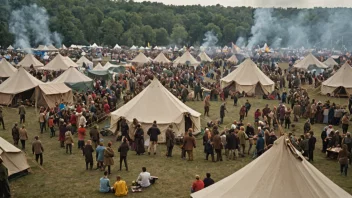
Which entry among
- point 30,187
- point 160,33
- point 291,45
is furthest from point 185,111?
point 291,45

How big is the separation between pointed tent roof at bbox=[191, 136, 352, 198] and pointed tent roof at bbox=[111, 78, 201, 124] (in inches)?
296

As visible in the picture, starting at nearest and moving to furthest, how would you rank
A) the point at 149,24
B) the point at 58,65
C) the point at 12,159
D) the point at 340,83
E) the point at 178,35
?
the point at 12,159
the point at 340,83
the point at 58,65
the point at 178,35
the point at 149,24

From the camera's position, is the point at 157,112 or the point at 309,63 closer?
the point at 157,112

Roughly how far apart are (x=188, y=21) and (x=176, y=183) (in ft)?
302

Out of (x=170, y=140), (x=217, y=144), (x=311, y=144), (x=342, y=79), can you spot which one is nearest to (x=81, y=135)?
(x=170, y=140)

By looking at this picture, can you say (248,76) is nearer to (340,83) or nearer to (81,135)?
(340,83)

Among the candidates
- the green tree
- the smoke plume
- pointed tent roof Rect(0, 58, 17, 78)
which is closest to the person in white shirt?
pointed tent roof Rect(0, 58, 17, 78)

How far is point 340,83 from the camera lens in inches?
1027

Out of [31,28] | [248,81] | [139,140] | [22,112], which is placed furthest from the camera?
[31,28]

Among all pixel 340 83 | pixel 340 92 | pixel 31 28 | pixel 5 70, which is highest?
pixel 31 28

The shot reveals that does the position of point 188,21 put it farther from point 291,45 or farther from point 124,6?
point 291,45

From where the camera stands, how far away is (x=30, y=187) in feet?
37.1

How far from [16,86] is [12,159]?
11.6 meters

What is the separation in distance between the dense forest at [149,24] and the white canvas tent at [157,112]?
171ft
